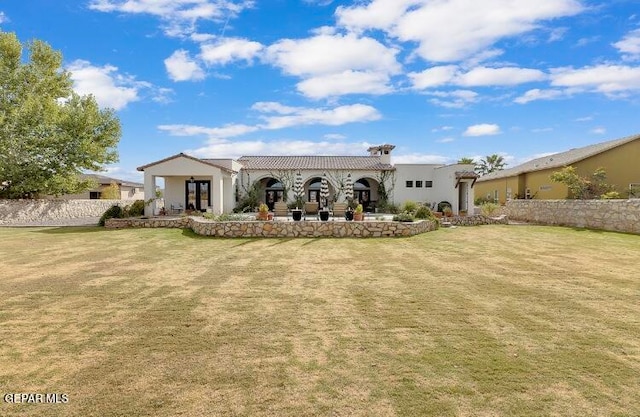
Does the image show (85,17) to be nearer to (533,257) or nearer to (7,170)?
(7,170)

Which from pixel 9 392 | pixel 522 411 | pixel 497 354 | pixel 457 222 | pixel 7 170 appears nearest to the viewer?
pixel 522 411

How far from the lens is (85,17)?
603 inches

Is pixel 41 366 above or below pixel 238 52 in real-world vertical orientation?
below

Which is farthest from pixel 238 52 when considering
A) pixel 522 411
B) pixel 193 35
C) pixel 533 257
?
pixel 522 411

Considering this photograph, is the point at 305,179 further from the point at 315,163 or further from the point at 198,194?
the point at 198,194

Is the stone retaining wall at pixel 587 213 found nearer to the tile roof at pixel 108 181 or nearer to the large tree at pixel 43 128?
the large tree at pixel 43 128

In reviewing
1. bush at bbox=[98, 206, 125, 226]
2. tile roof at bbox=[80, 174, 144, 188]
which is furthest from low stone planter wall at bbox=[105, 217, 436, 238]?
tile roof at bbox=[80, 174, 144, 188]

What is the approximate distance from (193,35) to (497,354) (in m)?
17.8

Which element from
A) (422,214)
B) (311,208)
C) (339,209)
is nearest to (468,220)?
(422,214)

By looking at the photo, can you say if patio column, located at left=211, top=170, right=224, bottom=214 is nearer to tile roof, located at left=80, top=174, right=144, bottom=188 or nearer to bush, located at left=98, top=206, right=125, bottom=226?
bush, located at left=98, top=206, right=125, bottom=226

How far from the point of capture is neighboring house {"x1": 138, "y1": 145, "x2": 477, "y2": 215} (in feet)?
76.9

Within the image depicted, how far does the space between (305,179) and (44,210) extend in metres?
19.6

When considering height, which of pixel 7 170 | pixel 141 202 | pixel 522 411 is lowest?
pixel 522 411

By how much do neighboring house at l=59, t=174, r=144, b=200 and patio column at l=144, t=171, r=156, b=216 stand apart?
20.1m
